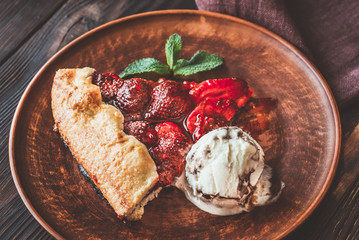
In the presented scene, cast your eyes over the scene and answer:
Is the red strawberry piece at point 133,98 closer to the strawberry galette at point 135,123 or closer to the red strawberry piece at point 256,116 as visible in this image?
the strawberry galette at point 135,123

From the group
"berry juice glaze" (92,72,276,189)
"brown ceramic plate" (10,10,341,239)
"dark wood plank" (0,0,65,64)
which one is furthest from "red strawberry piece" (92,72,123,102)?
"dark wood plank" (0,0,65,64)

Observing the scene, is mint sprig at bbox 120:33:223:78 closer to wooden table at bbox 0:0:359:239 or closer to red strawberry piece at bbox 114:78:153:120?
red strawberry piece at bbox 114:78:153:120

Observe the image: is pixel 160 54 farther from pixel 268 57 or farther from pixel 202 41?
pixel 268 57

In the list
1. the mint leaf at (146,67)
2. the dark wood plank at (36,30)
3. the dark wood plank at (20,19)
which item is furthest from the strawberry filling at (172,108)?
the dark wood plank at (20,19)

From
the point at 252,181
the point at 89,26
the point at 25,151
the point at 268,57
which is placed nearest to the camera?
the point at 252,181

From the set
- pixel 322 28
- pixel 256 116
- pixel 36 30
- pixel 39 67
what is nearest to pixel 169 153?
pixel 256 116

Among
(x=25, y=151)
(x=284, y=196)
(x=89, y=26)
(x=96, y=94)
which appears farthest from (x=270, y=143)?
(x=89, y=26)
